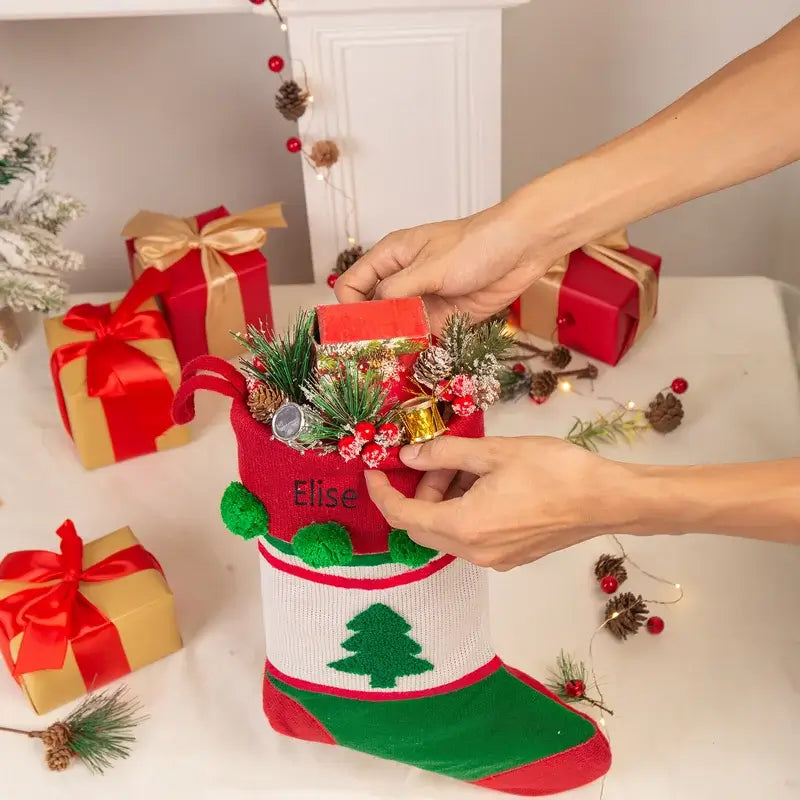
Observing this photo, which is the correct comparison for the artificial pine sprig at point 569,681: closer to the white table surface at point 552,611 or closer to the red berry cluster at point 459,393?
the white table surface at point 552,611

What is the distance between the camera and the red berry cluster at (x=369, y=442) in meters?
0.77

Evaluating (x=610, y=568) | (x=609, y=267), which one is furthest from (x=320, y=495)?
(x=609, y=267)

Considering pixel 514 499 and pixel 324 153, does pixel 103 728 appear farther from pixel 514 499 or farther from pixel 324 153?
pixel 324 153

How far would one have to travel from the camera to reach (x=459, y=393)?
31.3 inches

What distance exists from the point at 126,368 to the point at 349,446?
0.47 metres

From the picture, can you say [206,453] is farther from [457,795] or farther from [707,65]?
[707,65]

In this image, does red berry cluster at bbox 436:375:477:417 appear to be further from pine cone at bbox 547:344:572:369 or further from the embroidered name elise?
pine cone at bbox 547:344:572:369

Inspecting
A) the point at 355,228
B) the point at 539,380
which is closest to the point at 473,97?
the point at 355,228

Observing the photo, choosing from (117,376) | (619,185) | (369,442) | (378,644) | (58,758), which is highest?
(619,185)

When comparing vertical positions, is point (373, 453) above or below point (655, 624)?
above

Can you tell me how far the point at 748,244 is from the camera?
1.69 m

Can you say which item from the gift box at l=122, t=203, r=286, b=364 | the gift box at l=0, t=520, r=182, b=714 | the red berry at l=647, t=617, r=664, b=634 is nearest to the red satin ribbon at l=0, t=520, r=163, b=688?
the gift box at l=0, t=520, r=182, b=714

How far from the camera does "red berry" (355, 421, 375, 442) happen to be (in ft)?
Answer: 2.50

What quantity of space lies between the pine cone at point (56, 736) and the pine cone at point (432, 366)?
46cm
